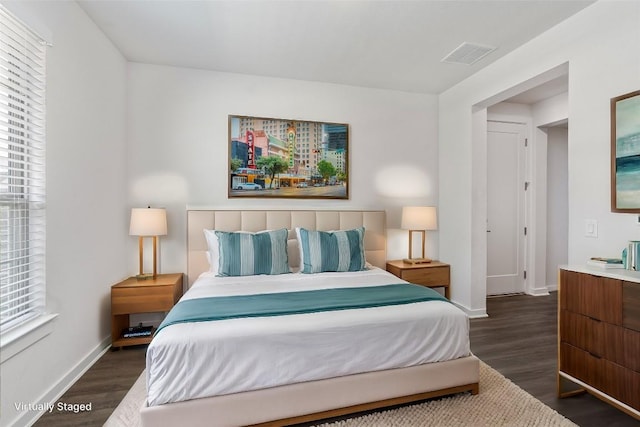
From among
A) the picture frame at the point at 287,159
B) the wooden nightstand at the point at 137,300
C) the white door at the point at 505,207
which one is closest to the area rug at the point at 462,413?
the wooden nightstand at the point at 137,300

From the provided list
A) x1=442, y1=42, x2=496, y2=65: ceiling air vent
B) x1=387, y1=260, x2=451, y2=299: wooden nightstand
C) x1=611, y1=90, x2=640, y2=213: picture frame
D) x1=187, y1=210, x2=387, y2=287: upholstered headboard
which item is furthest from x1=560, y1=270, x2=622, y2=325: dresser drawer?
x1=442, y1=42, x2=496, y2=65: ceiling air vent

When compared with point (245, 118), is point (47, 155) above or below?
below

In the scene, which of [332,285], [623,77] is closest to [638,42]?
[623,77]

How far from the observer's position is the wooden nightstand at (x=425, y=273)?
3.62 m

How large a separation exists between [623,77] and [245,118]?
331 centimetres

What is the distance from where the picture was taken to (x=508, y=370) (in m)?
2.46

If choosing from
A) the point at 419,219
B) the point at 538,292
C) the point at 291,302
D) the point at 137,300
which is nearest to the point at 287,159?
the point at 419,219

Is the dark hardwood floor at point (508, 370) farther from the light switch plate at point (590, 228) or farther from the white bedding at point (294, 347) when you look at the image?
the light switch plate at point (590, 228)

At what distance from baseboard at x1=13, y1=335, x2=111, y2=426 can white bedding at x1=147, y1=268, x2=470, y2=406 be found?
90 cm

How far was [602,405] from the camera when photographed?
2035 millimetres

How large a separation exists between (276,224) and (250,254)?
0.70m

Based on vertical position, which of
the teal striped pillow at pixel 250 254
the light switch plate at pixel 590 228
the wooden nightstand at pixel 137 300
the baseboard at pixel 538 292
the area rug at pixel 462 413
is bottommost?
the area rug at pixel 462 413

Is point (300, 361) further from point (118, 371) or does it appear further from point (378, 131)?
point (378, 131)

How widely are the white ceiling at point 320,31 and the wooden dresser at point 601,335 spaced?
6.84 feet
